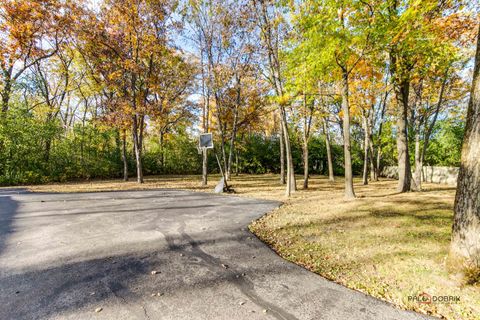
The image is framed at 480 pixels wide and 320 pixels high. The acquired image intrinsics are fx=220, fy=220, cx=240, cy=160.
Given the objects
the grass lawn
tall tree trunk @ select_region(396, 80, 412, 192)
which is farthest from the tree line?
the grass lawn

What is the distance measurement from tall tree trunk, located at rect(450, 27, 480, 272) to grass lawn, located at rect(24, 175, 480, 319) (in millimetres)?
331

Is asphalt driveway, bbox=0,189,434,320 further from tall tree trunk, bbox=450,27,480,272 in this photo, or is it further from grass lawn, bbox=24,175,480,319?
tall tree trunk, bbox=450,27,480,272

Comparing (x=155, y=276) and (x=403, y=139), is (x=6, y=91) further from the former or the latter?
(x=403, y=139)

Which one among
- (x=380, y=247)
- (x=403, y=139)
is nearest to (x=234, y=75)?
(x=403, y=139)

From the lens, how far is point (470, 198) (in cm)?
258

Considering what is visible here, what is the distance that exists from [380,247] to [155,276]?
356cm

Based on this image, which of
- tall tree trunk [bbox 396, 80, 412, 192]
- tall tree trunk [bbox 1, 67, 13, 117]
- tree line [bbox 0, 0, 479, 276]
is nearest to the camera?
tree line [bbox 0, 0, 479, 276]

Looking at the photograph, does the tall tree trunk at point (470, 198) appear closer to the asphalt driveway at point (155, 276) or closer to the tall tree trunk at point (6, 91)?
the asphalt driveway at point (155, 276)

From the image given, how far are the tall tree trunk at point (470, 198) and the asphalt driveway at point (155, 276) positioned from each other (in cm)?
113

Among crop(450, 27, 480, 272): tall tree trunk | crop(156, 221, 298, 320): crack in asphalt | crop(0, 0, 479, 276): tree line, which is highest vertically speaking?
crop(0, 0, 479, 276): tree line

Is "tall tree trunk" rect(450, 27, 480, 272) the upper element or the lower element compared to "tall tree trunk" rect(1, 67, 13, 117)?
lower

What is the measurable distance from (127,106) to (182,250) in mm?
11816

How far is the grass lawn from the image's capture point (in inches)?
99.0

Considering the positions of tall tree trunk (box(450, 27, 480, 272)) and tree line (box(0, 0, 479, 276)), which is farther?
tree line (box(0, 0, 479, 276))
